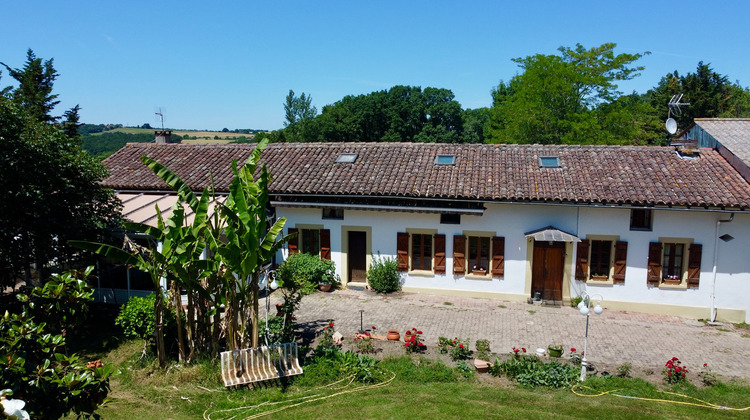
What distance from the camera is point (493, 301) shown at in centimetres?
1639

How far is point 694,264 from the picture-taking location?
1503 cm

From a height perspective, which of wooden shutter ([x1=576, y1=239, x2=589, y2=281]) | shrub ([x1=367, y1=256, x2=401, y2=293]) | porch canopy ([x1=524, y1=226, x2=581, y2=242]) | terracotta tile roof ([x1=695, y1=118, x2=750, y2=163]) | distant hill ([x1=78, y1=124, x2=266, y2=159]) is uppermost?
distant hill ([x1=78, y1=124, x2=266, y2=159])

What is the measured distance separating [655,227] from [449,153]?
7.13m

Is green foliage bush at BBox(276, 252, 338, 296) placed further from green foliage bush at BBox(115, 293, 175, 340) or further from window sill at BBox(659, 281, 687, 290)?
window sill at BBox(659, 281, 687, 290)

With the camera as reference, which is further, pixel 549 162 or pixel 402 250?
pixel 549 162

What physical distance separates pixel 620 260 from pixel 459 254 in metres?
4.81

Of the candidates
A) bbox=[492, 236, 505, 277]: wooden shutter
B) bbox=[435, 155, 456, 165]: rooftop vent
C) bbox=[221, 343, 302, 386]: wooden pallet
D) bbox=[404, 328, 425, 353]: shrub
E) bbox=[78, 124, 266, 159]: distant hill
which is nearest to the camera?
bbox=[221, 343, 302, 386]: wooden pallet

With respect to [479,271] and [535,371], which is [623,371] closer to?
[535,371]

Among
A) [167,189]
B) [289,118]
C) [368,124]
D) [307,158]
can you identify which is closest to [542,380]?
[307,158]

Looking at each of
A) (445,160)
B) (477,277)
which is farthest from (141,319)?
(445,160)

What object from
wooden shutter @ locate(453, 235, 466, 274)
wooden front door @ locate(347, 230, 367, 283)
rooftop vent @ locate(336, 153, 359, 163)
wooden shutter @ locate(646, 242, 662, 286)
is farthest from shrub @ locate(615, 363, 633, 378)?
rooftop vent @ locate(336, 153, 359, 163)

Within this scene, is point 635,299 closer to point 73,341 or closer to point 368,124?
point 73,341

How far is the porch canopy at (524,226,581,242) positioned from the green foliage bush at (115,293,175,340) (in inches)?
408

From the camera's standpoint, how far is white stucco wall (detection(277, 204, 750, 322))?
14914 millimetres
